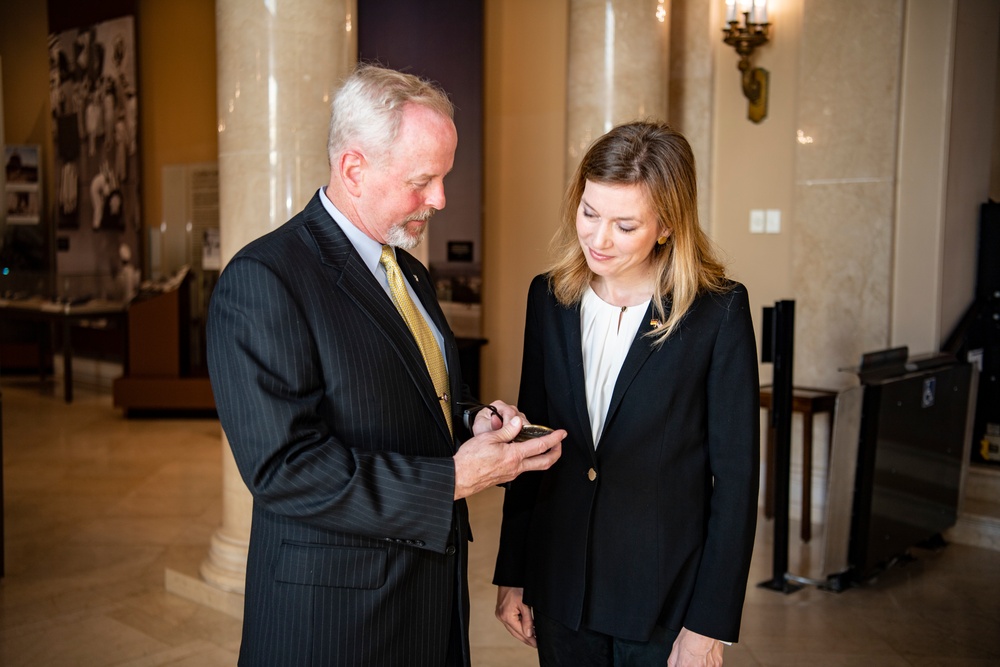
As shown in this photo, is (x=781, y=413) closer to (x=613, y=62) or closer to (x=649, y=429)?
(x=613, y=62)

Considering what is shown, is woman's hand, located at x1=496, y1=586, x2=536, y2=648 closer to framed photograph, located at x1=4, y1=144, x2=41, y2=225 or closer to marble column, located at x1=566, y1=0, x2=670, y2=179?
marble column, located at x1=566, y1=0, x2=670, y2=179

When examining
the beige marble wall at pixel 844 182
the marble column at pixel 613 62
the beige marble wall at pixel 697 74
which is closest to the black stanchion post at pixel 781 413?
the beige marble wall at pixel 844 182

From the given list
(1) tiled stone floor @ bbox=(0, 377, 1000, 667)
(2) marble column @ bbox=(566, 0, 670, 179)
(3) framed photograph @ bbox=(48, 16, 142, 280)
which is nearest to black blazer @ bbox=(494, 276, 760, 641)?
(1) tiled stone floor @ bbox=(0, 377, 1000, 667)

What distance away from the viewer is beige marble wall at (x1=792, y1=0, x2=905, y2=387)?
18.1ft

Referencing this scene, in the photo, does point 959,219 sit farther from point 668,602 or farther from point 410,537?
point 410,537

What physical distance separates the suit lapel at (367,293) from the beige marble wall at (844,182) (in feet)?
14.5

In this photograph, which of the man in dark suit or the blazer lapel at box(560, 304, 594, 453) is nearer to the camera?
the man in dark suit

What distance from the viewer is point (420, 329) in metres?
1.99

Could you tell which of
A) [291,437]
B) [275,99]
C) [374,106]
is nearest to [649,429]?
[291,437]

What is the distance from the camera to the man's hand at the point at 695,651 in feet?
6.34

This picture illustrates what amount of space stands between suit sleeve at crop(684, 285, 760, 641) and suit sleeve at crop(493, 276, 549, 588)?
394 millimetres

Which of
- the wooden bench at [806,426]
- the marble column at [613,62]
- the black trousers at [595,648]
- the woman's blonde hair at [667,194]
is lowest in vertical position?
the wooden bench at [806,426]

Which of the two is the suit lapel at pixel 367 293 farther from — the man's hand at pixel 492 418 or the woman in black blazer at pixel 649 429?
the woman in black blazer at pixel 649 429

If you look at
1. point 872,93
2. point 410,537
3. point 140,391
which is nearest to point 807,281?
point 872,93
